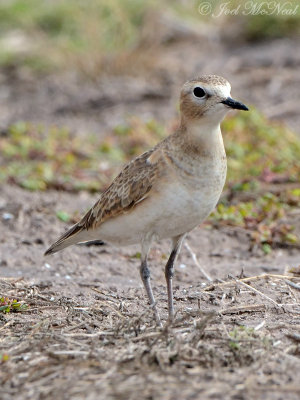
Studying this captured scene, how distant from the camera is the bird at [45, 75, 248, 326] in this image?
17.5 ft

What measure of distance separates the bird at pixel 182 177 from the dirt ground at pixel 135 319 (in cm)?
43

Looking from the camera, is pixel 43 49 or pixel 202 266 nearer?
pixel 202 266

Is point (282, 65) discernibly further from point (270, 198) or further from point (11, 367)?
point (11, 367)

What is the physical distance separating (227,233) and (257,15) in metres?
7.37

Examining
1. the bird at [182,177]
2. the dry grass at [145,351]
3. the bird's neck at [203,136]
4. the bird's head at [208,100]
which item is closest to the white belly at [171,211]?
the bird at [182,177]

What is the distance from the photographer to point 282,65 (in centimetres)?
1327

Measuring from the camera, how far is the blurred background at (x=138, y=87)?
924 cm

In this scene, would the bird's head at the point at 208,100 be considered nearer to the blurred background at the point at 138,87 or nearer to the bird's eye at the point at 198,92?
the bird's eye at the point at 198,92

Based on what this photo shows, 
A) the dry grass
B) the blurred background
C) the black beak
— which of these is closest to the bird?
the black beak

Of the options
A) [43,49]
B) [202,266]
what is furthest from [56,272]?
[43,49]

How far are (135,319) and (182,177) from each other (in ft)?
3.37

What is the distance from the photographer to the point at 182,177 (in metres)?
5.35

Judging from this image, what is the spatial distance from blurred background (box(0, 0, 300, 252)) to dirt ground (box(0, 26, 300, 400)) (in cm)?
49

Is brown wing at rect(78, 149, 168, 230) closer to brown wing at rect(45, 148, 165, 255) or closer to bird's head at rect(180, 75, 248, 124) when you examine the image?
brown wing at rect(45, 148, 165, 255)
